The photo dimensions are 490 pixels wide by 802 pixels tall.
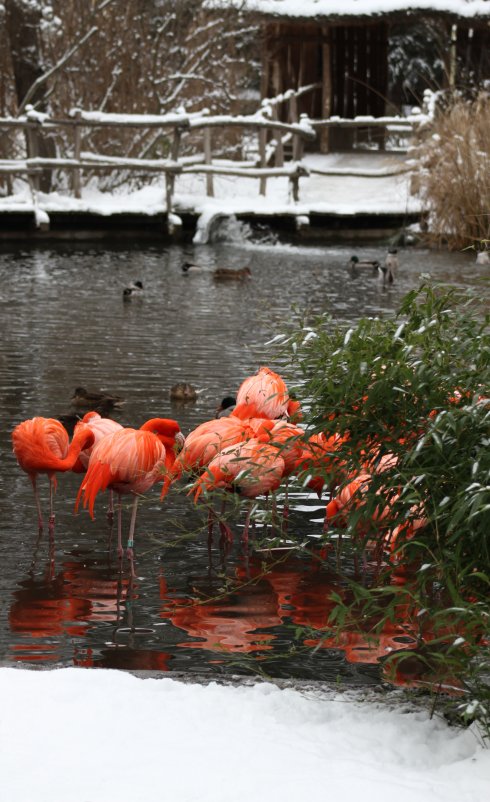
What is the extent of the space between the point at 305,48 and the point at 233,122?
9.00 metres

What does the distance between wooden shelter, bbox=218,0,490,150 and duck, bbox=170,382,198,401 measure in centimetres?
2198

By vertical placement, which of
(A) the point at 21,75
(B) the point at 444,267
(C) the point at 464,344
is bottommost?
(B) the point at 444,267

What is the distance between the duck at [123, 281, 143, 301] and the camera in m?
15.2

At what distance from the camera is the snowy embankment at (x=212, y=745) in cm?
341

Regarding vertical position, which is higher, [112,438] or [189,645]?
[112,438]

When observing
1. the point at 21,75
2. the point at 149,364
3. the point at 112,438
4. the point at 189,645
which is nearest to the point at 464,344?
the point at 189,645

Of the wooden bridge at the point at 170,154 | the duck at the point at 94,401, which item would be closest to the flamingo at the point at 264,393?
the duck at the point at 94,401

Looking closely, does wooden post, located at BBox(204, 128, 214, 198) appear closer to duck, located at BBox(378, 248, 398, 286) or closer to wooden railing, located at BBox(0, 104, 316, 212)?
wooden railing, located at BBox(0, 104, 316, 212)

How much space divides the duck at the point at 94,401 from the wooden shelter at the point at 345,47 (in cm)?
2236

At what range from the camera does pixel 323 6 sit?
30156 mm

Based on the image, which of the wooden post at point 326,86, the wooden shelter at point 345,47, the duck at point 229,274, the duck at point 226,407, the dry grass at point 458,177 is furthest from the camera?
the wooden post at point 326,86

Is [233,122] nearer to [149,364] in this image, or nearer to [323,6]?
[323,6]

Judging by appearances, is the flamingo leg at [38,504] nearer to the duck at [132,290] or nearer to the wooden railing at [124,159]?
the duck at [132,290]

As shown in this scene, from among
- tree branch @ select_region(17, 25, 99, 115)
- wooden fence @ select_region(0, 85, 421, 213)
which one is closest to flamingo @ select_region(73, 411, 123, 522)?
wooden fence @ select_region(0, 85, 421, 213)
